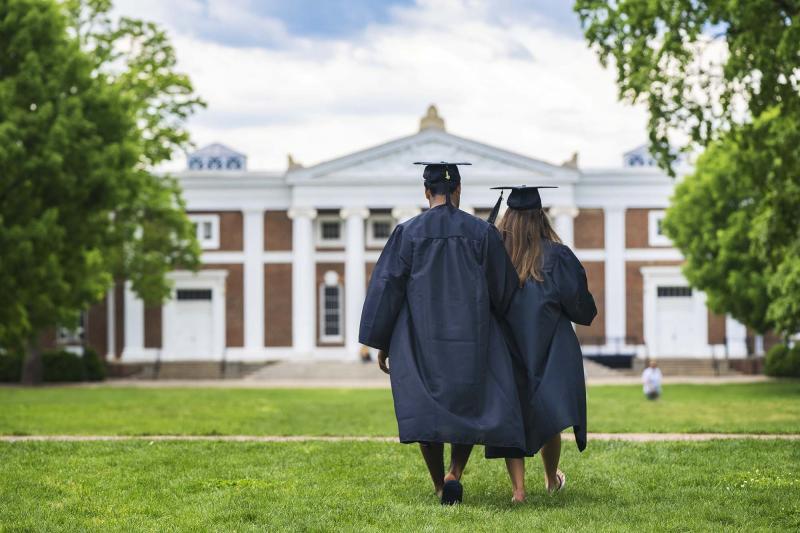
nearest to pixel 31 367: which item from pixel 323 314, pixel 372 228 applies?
pixel 323 314

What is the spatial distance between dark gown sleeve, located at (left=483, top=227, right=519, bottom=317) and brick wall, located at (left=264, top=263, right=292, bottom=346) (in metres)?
42.4

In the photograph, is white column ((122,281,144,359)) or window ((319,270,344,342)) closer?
white column ((122,281,144,359))

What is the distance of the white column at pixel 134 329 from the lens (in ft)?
162

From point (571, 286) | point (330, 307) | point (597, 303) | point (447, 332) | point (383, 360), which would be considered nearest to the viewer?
point (447, 332)

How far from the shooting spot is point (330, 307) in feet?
165

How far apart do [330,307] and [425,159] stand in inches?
283

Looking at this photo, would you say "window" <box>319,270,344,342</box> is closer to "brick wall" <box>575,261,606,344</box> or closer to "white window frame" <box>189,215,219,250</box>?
"white window frame" <box>189,215,219,250</box>

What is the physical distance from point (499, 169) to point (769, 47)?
33528 millimetres

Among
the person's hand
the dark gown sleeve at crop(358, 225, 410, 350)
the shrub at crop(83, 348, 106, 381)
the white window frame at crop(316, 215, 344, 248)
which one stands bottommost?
the shrub at crop(83, 348, 106, 381)

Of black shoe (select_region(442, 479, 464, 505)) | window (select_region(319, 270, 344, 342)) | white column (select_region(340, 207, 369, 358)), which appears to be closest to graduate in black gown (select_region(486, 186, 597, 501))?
black shoe (select_region(442, 479, 464, 505))

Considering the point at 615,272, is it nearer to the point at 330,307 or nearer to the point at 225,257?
the point at 330,307

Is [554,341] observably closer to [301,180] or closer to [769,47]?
[769,47]

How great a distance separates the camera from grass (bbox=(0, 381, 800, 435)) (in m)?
16.8

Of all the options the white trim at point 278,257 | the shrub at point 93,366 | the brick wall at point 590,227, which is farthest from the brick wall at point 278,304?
the brick wall at point 590,227
